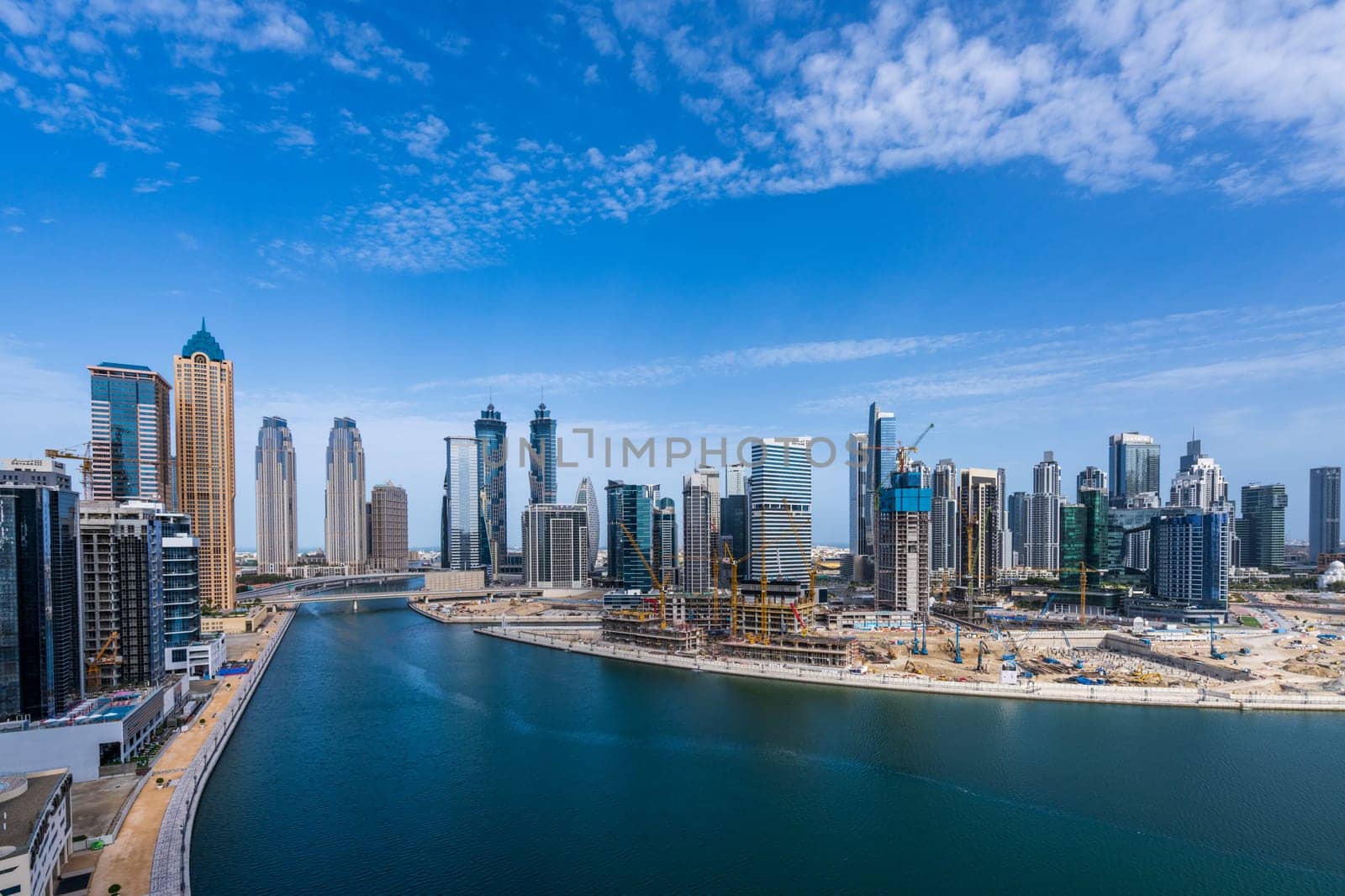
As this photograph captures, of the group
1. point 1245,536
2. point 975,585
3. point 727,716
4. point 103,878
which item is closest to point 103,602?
point 103,878

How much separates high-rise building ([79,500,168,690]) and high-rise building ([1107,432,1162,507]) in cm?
7626

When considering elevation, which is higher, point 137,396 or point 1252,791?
point 137,396

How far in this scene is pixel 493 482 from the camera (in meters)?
80.1

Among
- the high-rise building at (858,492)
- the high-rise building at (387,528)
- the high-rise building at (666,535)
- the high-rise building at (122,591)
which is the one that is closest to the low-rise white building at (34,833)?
the high-rise building at (122,591)

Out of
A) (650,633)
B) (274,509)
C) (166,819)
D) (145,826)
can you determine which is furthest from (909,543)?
(274,509)

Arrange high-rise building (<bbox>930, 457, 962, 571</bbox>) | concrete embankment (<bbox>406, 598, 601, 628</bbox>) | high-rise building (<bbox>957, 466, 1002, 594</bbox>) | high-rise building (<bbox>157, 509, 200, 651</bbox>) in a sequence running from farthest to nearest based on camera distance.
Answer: high-rise building (<bbox>930, 457, 962, 571</bbox>) < high-rise building (<bbox>957, 466, 1002, 594</bbox>) < concrete embankment (<bbox>406, 598, 601, 628</bbox>) < high-rise building (<bbox>157, 509, 200, 651</bbox>)

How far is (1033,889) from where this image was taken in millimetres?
11438

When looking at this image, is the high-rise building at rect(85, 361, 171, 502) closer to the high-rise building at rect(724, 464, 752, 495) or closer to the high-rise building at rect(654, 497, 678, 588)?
the high-rise building at rect(654, 497, 678, 588)

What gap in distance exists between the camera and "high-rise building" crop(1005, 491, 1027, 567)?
261 feet

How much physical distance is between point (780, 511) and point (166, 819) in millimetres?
40655

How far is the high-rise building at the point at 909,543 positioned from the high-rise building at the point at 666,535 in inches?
745

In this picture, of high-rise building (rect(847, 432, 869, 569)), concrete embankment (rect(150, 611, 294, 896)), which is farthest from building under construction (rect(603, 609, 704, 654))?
high-rise building (rect(847, 432, 869, 569))

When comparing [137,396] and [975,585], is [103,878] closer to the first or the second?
[137,396]

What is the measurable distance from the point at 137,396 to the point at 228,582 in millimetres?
11840
